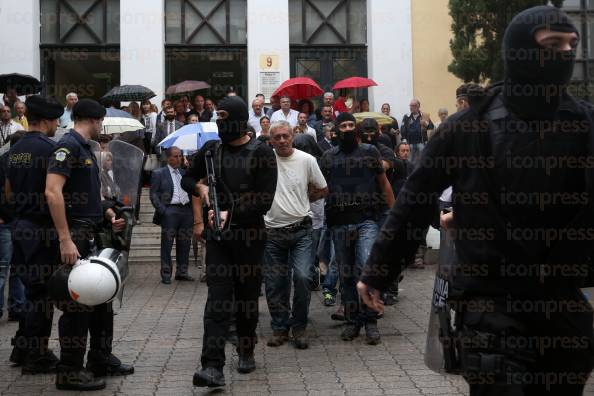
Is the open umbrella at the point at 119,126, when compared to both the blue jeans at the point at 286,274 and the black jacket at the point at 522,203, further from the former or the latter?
the black jacket at the point at 522,203

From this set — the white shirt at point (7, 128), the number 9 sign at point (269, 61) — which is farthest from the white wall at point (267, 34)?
the white shirt at point (7, 128)

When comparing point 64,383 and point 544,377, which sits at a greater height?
point 544,377

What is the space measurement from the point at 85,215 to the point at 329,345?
2.74m

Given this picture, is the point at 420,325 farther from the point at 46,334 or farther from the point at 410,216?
the point at 410,216

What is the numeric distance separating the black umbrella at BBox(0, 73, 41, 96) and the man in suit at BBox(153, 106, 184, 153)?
122 inches

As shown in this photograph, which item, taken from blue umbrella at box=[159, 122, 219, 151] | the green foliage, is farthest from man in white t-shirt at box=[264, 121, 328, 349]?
the green foliage

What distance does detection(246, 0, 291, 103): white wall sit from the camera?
70.2 ft

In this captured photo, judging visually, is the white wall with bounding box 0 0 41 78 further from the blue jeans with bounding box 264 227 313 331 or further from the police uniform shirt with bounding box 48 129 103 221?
the police uniform shirt with bounding box 48 129 103 221

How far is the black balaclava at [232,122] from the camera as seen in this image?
21.7ft

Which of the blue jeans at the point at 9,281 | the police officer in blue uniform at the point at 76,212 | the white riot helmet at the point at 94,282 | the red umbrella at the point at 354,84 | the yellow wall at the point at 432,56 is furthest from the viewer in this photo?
the yellow wall at the point at 432,56

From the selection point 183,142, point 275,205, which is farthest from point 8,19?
point 275,205

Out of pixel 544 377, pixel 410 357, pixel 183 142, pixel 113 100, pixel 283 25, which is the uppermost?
pixel 283 25

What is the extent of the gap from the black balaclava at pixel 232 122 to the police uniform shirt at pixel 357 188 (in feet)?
6.19

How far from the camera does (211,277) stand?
6461 mm
